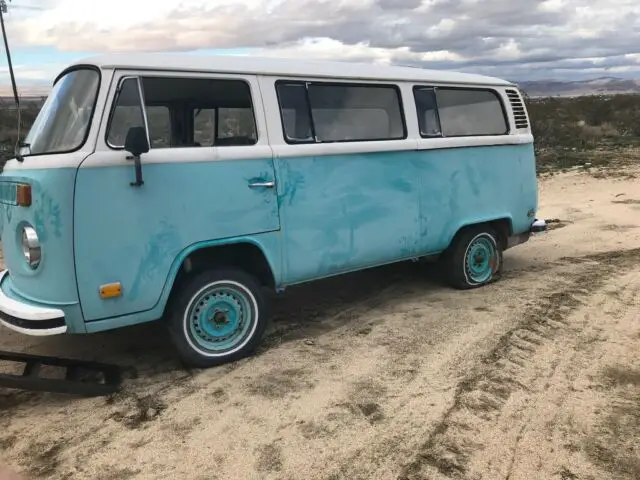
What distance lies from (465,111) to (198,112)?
2.89 metres

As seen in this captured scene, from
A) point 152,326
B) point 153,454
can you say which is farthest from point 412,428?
point 152,326

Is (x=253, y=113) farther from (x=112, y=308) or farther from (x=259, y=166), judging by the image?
(x=112, y=308)

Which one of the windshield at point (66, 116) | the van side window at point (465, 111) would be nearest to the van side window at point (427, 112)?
the van side window at point (465, 111)

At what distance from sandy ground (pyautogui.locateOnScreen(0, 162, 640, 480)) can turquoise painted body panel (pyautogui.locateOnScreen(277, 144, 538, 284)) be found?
679 mm

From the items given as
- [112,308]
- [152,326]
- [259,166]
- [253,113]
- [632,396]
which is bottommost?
[632,396]

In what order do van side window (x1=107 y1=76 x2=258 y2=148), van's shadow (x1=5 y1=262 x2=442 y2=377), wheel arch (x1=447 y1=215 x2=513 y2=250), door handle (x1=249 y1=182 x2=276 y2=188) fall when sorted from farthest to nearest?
wheel arch (x1=447 y1=215 x2=513 y2=250) → van's shadow (x1=5 y1=262 x2=442 y2=377) → door handle (x1=249 y1=182 x2=276 y2=188) → van side window (x1=107 y1=76 x2=258 y2=148)

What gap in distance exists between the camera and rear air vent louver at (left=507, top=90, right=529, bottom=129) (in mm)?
6496

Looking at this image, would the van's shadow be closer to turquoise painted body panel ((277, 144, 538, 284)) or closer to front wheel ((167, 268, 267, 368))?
front wheel ((167, 268, 267, 368))

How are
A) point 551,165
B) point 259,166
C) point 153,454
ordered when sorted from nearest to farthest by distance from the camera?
point 153,454 < point 259,166 < point 551,165

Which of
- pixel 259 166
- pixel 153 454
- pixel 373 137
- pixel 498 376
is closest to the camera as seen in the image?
pixel 153 454

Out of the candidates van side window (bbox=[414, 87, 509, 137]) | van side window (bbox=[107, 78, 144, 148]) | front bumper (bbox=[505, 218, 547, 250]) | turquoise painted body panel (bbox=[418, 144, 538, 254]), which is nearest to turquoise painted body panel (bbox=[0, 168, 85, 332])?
van side window (bbox=[107, 78, 144, 148])

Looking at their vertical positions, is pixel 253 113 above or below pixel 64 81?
below

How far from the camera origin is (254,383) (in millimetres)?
4211

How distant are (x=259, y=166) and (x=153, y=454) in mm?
2141
